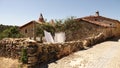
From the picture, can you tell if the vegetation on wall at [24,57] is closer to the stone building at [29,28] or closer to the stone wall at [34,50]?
the stone wall at [34,50]

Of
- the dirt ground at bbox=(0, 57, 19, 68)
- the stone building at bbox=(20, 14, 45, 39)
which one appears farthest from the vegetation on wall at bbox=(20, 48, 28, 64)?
the stone building at bbox=(20, 14, 45, 39)

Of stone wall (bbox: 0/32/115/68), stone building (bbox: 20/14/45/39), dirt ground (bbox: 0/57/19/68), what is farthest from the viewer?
stone building (bbox: 20/14/45/39)

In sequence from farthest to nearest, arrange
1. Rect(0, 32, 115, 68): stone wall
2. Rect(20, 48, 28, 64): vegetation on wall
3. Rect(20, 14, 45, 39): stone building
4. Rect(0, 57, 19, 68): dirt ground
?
Rect(20, 14, 45, 39): stone building < Rect(0, 57, 19, 68): dirt ground < Rect(0, 32, 115, 68): stone wall < Rect(20, 48, 28, 64): vegetation on wall

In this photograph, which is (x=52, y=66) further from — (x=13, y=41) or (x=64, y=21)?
(x=64, y=21)

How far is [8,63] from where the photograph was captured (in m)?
10.7

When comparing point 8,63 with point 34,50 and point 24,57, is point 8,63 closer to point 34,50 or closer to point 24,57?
point 24,57

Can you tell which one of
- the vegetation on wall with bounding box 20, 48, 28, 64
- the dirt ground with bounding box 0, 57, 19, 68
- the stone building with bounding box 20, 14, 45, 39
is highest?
the stone building with bounding box 20, 14, 45, 39

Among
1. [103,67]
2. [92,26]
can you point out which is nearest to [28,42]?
[103,67]

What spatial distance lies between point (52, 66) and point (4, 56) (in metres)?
3.02

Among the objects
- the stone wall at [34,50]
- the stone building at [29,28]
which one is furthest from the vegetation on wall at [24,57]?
the stone building at [29,28]

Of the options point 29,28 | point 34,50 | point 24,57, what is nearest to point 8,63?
point 24,57

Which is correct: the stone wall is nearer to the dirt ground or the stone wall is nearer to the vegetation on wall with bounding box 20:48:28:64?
the vegetation on wall with bounding box 20:48:28:64

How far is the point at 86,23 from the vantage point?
96.4 feet

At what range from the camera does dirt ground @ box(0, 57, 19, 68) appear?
10.3 metres
